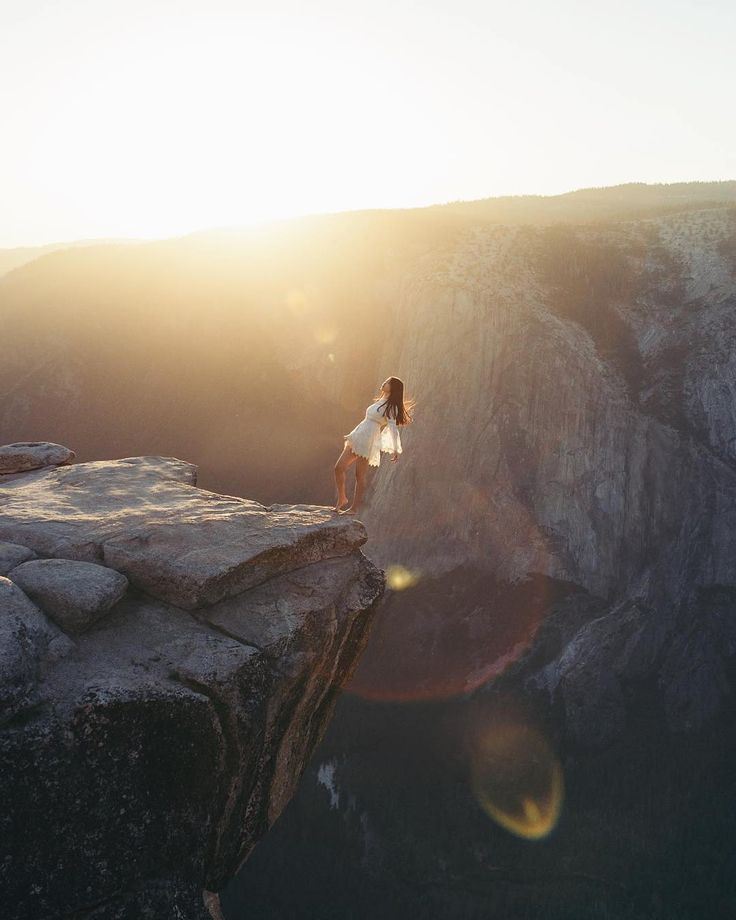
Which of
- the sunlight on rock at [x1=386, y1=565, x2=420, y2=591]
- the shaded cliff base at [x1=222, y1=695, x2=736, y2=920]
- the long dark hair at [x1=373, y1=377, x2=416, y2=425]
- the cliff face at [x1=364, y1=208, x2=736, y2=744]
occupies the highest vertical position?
the long dark hair at [x1=373, y1=377, x2=416, y2=425]

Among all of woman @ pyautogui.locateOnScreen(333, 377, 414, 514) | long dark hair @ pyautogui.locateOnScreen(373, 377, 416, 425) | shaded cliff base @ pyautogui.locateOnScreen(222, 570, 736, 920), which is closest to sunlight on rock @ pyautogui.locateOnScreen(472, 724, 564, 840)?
shaded cliff base @ pyautogui.locateOnScreen(222, 570, 736, 920)

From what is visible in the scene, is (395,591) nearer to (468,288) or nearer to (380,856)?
(380,856)

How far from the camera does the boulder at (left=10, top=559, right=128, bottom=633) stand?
22.9 feet

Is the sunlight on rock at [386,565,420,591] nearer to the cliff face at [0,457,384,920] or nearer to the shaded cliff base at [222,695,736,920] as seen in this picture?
the shaded cliff base at [222,695,736,920]

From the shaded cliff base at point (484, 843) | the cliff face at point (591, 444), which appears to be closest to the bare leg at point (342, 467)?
the shaded cliff base at point (484, 843)

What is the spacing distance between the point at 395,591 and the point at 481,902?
436 inches

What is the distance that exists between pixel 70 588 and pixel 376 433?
218 inches

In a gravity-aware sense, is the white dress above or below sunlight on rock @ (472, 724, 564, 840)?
above

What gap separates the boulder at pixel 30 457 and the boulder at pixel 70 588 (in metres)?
5.74

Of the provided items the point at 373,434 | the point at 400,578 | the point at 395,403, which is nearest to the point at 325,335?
the point at 400,578

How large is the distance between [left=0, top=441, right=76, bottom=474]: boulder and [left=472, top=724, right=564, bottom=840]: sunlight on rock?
48.7 ft

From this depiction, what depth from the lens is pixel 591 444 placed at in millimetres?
27266

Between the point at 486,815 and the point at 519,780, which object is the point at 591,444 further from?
the point at 486,815

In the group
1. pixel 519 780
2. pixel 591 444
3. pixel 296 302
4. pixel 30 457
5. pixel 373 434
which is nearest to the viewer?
pixel 373 434
